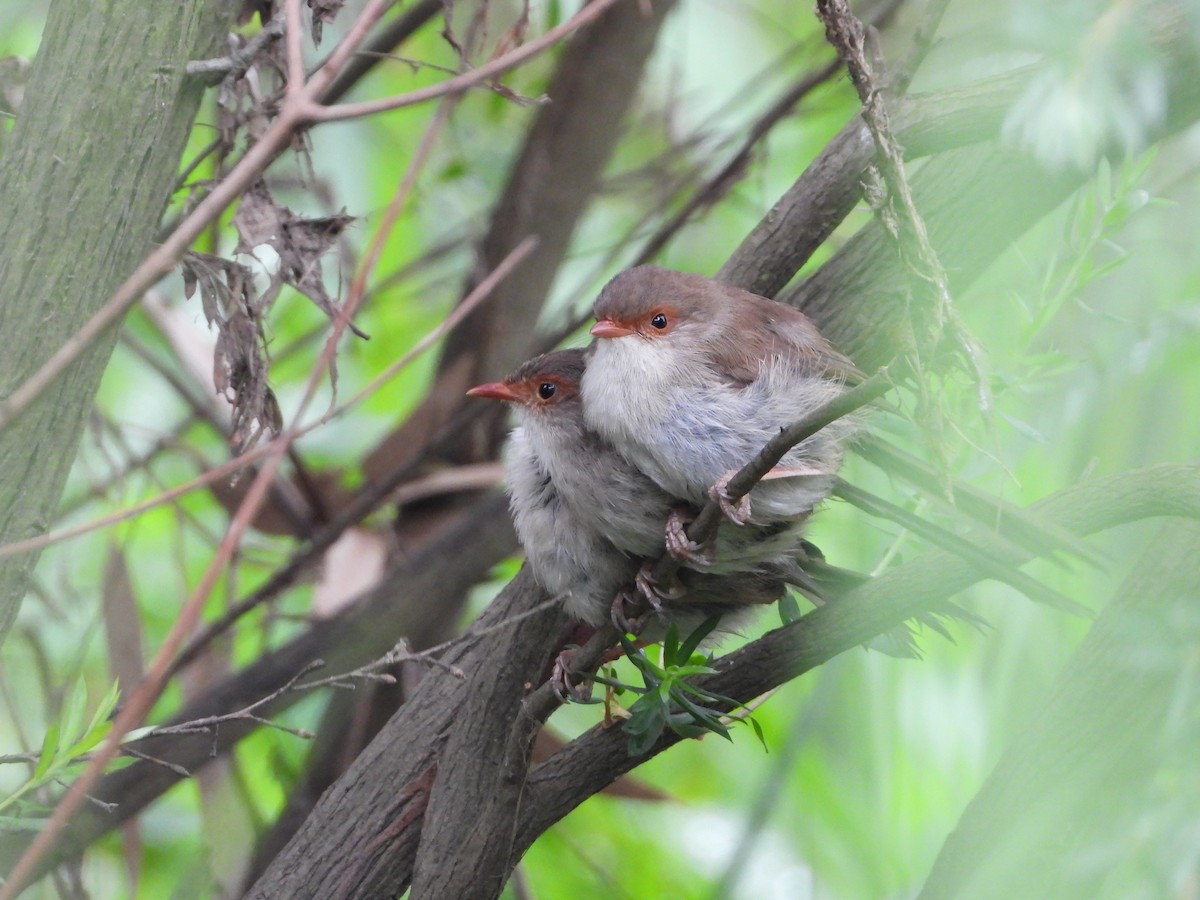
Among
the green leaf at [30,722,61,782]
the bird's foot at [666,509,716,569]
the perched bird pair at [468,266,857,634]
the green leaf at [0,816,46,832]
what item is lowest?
the green leaf at [0,816,46,832]

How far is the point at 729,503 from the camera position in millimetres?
2172

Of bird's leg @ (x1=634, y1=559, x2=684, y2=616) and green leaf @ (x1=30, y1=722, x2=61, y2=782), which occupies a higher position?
bird's leg @ (x1=634, y1=559, x2=684, y2=616)

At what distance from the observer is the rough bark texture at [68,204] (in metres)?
2.26

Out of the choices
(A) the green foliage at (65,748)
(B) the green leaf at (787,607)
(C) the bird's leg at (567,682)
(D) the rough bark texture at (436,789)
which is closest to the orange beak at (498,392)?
(D) the rough bark texture at (436,789)

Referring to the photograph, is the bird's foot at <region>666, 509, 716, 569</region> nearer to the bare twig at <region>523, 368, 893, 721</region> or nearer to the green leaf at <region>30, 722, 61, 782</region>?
the bare twig at <region>523, 368, 893, 721</region>

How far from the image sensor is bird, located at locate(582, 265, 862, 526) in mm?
2527

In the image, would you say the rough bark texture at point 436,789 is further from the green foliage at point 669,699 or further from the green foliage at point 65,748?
the green foliage at point 65,748

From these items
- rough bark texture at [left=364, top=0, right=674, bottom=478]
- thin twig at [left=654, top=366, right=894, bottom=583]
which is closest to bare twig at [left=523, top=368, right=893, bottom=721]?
thin twig at [left=654, top=366, right=894, bottom=583]

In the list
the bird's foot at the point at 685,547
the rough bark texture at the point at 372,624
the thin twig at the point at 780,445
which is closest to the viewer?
the thin twig at the point at 780,445

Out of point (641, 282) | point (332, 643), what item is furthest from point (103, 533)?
point (641, 282)

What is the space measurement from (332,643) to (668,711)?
2.11m

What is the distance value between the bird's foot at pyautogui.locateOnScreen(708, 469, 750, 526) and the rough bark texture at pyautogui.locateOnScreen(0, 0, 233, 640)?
124 centimetres

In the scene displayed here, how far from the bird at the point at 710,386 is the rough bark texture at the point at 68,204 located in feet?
3.53

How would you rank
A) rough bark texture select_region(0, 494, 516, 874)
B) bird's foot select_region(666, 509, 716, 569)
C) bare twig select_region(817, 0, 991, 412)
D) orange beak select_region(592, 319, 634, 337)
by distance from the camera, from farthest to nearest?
rough bark texture select_region(0, 494, 516, 874)
orange beak select_region(592, 319, 634, 337)
bird's foot select_region(666, 509, 716, 569)
bare twig select_region(817, 0, 991, 412)
